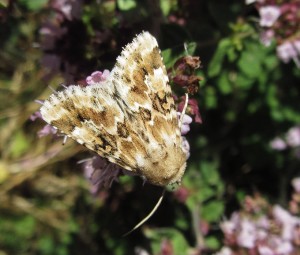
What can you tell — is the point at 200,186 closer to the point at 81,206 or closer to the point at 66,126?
the point at 81,206

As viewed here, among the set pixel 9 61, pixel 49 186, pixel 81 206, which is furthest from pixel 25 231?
pixel 9 61

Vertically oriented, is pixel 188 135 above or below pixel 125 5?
below

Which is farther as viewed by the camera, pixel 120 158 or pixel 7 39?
pixel 7 39

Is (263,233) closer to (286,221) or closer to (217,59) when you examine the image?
(286,221)

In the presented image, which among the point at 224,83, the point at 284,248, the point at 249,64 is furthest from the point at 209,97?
the point at 284,248

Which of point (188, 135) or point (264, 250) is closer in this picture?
point (264, 250)

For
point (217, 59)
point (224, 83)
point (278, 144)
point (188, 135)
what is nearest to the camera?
point (217, 59)

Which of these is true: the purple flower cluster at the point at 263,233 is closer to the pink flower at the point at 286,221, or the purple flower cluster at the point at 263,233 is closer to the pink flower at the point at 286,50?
the pink flower at the point at 286,221
